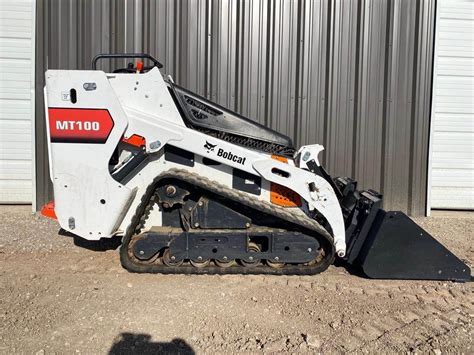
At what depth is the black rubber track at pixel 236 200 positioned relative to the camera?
3668 millimetres

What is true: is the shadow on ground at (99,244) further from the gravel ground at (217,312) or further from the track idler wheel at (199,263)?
the track idler wheel at (199,263)

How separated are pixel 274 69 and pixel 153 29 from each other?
1.93 meters

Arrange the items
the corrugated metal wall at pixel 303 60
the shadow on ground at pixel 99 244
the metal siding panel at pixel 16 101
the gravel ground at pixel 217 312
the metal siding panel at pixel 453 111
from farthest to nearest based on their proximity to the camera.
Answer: the metal siding panel at pixel 453 111 < the metal siding panel at pixel 16 101 < the corrugated metal wall at pixel 303 60 < the shadow on ground at pixel 99 244 < the gravel ground at pixel 217 312

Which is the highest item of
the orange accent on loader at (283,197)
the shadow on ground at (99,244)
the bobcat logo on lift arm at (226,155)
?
the bobcat logo on lift arm at (226,155)

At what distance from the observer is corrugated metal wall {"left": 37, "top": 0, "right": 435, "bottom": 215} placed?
611 cm

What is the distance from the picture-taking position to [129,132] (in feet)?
12.2

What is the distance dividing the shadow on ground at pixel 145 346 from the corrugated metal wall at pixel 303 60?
13.6ft

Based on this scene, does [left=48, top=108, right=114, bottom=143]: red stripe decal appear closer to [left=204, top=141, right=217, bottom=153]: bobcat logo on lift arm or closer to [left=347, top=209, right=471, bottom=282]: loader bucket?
[left=204, top=141, right=217, bottom=153]: bobcat logo on lift arm

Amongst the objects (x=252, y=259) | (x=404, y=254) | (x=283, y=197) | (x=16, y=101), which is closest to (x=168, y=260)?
(x=252, y=259)

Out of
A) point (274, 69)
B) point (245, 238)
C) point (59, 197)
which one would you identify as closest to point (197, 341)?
point (245, 238)

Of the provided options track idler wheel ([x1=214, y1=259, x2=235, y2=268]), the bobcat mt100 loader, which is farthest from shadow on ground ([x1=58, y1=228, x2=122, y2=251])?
track idler wheel ([x1=214, y1=259, x2=235, y2=268])

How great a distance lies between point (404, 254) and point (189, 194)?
2079 mm

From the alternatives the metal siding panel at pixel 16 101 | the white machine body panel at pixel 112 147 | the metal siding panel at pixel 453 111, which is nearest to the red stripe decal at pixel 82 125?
the white machine body panel at pixel 112 147

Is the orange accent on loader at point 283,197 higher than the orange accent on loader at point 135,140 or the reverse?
the reverse
